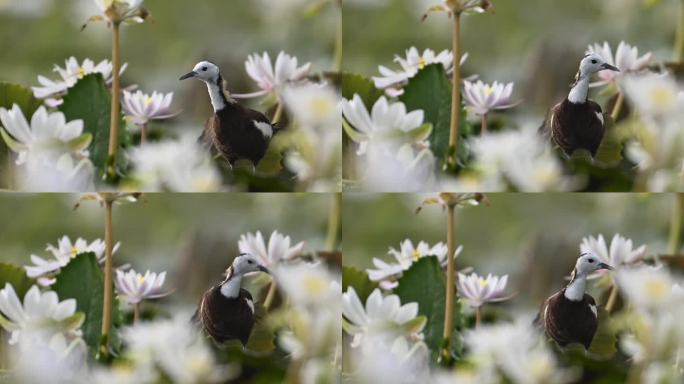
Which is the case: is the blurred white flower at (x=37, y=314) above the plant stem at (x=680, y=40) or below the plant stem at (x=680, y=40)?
below

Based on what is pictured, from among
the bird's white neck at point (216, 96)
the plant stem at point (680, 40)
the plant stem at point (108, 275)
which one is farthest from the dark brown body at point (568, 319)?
the plant stem at point (108, 275)

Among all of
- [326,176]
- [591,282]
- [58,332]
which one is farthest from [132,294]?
[591,282]

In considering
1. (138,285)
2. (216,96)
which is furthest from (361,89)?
(138,285)

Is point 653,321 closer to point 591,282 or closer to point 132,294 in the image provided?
point 591,282

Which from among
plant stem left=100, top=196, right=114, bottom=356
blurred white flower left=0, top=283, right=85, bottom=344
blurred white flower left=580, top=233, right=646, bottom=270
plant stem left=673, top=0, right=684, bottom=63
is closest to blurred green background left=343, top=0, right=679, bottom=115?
plant stem left=673, top=0, right=684, bottom=63

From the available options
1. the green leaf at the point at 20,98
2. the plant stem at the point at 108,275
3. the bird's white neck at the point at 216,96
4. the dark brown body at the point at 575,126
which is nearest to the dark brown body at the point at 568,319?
the dark brown body at the point at 575,126

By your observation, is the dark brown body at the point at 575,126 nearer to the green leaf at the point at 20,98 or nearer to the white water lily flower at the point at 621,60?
the white water lily flower at the point at 621,60

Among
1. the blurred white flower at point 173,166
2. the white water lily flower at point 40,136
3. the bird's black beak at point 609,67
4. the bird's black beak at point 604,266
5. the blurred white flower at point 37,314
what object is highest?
the bird's black beak at point 609,67
